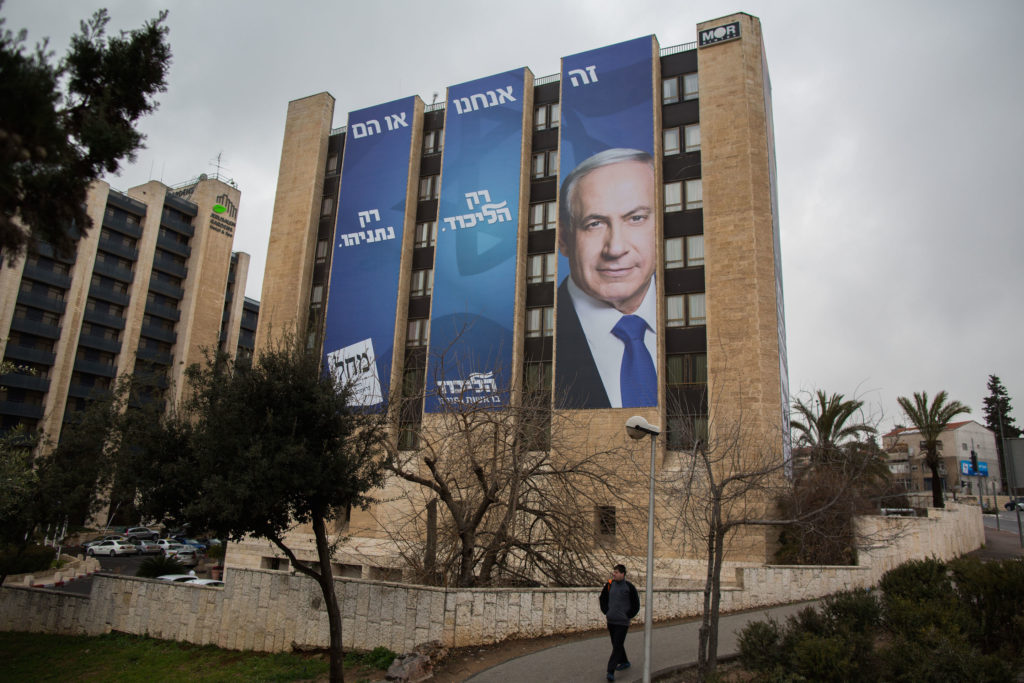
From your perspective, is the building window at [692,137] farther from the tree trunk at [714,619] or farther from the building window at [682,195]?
the tree trunk at [714,619]

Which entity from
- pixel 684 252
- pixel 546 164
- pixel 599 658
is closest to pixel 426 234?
pixel 546 164

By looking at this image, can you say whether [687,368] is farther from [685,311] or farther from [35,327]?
[35,327]

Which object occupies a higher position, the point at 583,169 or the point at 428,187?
the point at 428,187

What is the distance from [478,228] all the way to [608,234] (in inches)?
296

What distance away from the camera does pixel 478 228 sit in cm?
3472

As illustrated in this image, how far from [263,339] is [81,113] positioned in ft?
105

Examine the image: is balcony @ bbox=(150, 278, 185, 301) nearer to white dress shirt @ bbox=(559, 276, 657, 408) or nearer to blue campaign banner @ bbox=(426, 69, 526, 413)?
blue campaign banner @ bbox=(426, 69, 526, 413)

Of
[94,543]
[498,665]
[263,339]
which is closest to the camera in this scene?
[498,665]

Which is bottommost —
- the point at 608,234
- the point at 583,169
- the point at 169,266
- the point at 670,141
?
the point at 608,234

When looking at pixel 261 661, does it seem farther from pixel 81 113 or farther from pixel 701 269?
pixel 701 269

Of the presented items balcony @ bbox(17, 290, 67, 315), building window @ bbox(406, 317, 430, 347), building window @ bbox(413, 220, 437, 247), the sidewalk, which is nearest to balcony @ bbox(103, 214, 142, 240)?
balcony @ bbox(17, 290, 67, 315)

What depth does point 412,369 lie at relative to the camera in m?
34.6

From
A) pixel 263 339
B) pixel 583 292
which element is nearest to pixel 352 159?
pixel 263 339

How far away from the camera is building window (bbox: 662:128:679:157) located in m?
31.6
